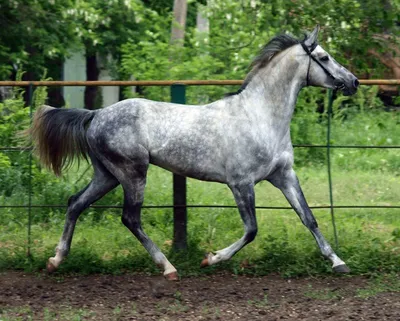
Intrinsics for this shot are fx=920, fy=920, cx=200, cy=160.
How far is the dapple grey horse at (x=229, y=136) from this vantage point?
280 inches

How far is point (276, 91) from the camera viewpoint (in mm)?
7242

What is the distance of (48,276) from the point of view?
7.51 m

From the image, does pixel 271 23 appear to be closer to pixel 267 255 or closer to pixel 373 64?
pixel 373 64

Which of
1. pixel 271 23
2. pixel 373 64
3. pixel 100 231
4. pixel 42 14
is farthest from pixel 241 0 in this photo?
pixel 42 14

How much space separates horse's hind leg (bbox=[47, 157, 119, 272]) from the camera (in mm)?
7426

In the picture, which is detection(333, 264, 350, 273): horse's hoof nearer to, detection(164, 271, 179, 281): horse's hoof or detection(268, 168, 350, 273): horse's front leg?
detection(268, 168, 350, 273): horse's front leg

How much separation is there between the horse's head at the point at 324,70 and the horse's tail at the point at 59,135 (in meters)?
1.79

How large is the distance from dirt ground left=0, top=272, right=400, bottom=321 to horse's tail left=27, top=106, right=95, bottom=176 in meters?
0.97

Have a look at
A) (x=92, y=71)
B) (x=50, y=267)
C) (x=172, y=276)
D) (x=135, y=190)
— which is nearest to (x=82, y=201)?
(x=135, y=190)

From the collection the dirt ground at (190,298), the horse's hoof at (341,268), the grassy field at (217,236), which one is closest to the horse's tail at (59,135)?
the grassy field at (217,236)

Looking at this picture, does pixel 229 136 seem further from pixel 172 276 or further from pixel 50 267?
pixel 50 267

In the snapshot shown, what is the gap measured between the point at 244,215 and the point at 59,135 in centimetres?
162

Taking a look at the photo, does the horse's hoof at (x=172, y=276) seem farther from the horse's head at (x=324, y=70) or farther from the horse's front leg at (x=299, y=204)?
the horse's head at (x=324, y=70)

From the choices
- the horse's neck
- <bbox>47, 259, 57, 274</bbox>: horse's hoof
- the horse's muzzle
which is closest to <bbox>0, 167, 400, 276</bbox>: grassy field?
<bbox>47, 259, 57, 274</bbox>: horse's hoof
